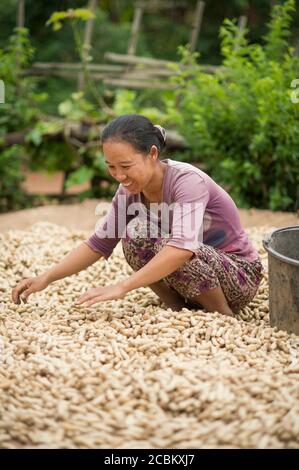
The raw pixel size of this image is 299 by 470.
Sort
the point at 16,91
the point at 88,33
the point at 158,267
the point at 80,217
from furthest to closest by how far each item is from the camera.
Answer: the point at 88,33 < the point at 16,91 < the point at 80,217 < the point at 158,267

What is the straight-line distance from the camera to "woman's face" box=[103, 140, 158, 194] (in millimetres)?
2461

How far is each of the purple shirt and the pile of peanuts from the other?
0.34 m

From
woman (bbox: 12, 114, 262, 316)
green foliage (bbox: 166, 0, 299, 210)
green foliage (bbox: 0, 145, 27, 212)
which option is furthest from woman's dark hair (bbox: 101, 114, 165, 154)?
green foliage (bbox: 0, 145, 27, 212)

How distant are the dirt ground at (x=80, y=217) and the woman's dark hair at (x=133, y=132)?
2458mm

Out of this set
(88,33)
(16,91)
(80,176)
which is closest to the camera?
(80,176)

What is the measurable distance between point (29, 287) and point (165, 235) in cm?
68

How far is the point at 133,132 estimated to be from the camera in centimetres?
247

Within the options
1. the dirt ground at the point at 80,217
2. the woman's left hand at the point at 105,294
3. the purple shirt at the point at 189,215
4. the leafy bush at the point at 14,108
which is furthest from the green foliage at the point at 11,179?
the woman's left hand at the point at 105,294

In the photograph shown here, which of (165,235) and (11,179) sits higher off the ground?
(165,235)

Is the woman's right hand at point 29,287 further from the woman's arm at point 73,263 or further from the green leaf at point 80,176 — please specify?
the green leaf at point 80,176

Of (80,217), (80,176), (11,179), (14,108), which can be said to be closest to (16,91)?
(14,108)

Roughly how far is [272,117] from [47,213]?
2.37 m

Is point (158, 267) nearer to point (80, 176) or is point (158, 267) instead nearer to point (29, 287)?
point (29, 287)

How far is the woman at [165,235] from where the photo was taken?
245cm
